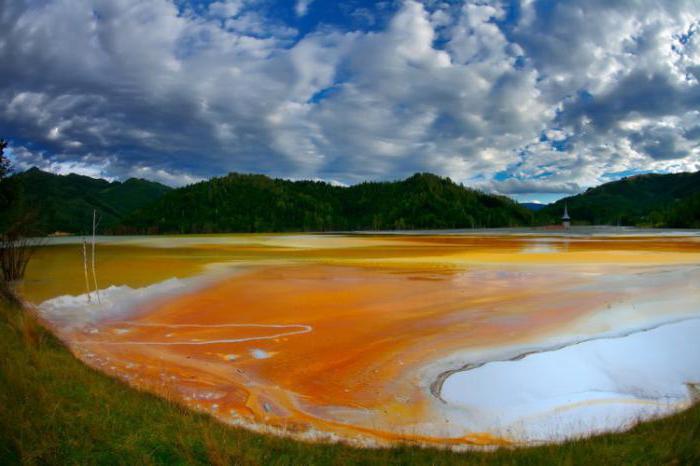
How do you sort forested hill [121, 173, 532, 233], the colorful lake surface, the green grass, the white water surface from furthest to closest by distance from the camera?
forested hill [121, 173, 532, 233], the colorful lake surface, the white water surface, the green grass

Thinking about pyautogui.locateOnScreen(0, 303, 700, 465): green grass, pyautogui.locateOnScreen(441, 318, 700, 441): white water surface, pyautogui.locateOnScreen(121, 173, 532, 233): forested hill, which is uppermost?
pyautogui.locateOnScreen(121, 173, 532, 233): forested hill

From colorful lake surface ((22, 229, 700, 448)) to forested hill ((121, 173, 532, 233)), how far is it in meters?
124

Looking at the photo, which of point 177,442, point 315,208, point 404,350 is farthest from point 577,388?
point 315,208

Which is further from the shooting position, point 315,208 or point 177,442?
point 315,208

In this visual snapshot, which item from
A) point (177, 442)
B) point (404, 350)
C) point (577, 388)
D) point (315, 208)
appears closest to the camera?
point (177, 442)

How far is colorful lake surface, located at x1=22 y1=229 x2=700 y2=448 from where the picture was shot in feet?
21.7

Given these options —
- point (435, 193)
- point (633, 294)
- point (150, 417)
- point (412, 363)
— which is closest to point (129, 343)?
point (150, 417)

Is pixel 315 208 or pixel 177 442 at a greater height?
pixel 315 208

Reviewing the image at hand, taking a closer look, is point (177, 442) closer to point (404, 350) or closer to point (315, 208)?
point (404, 350)

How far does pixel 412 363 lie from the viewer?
8953mm

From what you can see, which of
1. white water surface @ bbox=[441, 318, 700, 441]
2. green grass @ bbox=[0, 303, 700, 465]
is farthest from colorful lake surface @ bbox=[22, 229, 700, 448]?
green grass @ bbox=[0, 303, 700, 465]

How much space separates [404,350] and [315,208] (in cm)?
16092

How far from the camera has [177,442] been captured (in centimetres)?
502

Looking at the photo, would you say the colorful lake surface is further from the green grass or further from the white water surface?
the green grass
